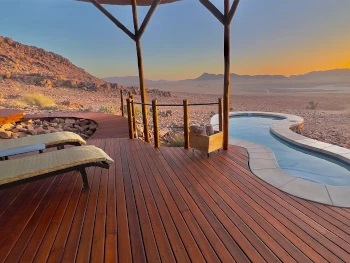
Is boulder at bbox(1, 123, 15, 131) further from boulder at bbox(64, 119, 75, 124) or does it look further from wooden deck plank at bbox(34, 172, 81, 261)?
wooden deck plank at bbox(34, 172, 81, 261)

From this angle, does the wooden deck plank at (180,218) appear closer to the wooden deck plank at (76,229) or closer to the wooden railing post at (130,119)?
the wooden deck plank at (76,229)

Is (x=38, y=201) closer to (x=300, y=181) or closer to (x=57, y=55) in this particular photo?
(x=300, y=181)

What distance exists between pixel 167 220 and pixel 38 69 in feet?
141

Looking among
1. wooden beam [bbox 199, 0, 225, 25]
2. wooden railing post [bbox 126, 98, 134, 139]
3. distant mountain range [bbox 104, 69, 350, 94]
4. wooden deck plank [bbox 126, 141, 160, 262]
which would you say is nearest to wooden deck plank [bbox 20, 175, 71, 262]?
wooden deck plank [bbox 126, 141, 160, 262]

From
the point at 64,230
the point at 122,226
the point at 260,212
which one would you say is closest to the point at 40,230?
the point at 64,230

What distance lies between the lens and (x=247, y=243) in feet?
5.96

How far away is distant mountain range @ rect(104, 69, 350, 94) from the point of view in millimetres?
48822

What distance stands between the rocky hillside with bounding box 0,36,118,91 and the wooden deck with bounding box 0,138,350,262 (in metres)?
29.1

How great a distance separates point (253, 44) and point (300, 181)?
118 ft

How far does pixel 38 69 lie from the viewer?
122 feet

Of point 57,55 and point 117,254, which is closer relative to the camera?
point 117,254

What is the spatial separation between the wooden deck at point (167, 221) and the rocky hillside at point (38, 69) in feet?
95.4

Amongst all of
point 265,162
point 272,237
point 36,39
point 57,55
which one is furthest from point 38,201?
point 57,55

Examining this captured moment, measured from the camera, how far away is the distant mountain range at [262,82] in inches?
1922
